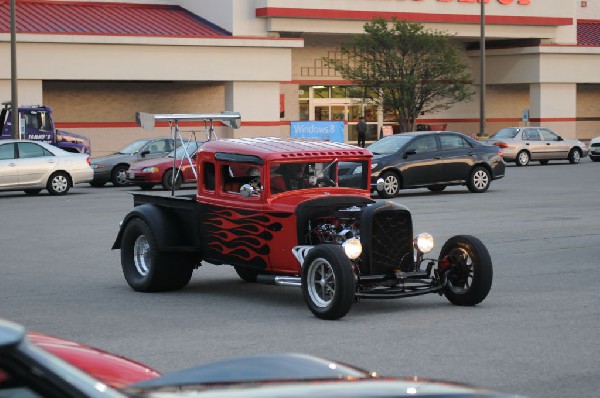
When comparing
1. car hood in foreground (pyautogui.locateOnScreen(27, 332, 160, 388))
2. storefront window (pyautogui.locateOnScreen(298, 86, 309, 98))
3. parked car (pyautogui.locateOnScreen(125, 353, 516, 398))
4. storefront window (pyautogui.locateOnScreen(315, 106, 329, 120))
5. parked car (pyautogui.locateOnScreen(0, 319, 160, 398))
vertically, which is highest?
storefront window (pyautogui.locateOnScreen(298, 86, 309, 98))

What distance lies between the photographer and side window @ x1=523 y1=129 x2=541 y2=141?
43.9 metres

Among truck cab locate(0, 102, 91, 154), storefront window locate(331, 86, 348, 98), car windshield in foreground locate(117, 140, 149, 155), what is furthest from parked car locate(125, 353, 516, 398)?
storefront window locate(331, 86, 348, 98)

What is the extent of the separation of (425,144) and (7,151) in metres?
10.0

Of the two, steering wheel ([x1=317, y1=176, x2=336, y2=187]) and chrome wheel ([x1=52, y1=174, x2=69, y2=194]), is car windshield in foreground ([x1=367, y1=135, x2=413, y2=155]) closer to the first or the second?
chrome wheel ([x1=52, y1=174, x2=69, y2=194])

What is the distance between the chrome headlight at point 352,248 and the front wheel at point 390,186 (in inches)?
639

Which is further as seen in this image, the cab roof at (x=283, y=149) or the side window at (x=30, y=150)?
the side window at (x=30, y=150)

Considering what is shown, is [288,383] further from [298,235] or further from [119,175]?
[119,175]

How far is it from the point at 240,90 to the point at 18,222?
2925 centimetres

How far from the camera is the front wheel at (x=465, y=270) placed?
11.5 metres

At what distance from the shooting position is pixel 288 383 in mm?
3246

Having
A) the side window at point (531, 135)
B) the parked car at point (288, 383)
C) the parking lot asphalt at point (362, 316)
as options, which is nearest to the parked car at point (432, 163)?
the parking lot asphalt at point (362, 316)

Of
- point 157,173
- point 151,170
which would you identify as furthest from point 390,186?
point 151,170

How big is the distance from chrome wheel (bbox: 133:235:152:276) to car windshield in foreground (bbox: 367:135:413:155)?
15349 millimetres

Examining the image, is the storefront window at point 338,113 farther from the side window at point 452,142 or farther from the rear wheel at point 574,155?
the side window at point 452,142
